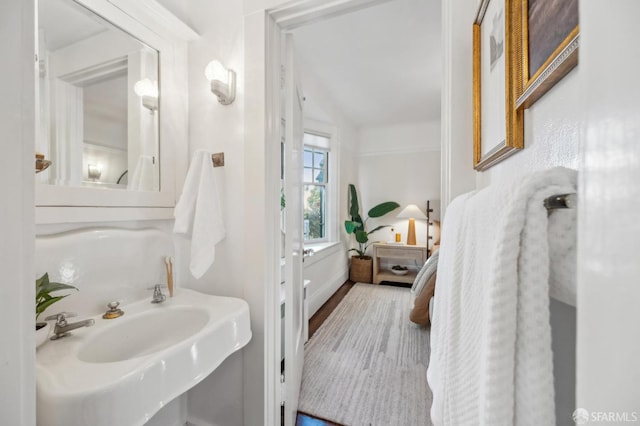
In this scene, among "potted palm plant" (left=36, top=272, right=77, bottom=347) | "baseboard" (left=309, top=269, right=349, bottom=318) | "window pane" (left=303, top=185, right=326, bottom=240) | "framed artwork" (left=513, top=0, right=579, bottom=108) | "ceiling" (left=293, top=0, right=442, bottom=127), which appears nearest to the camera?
"framed artwork" (left=513, top=0, right=579, bottom=108)

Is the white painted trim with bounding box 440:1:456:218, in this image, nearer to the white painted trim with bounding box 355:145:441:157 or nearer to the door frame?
the door frame

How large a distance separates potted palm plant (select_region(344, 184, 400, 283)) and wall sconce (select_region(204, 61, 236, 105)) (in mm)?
2956

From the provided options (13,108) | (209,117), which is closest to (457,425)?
(13,108)

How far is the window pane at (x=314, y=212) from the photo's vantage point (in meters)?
3.53

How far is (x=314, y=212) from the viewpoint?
3680mm

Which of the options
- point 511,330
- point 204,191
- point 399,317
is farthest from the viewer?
point 399,317

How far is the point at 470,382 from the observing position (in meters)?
0.38

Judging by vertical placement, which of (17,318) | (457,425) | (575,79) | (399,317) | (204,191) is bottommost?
(399,317)

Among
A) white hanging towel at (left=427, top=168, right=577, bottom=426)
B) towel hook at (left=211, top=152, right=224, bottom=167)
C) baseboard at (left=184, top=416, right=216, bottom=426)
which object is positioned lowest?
baseboard at (left=184, top=416, right=216, bottom=426)

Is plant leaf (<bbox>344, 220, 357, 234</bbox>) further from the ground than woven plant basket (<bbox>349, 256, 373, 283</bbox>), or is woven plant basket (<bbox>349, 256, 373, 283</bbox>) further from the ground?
plant leaf (<bbox>344, 220, 357, 234</bbox>)

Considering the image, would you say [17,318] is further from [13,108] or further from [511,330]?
[511,330]

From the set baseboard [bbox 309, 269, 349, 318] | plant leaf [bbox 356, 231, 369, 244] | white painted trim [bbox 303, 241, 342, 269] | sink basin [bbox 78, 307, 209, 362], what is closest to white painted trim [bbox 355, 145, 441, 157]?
plant leaf [bbox 356, 231, 369, 244]

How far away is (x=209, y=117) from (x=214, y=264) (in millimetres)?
754

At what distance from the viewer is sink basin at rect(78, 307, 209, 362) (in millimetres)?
873
